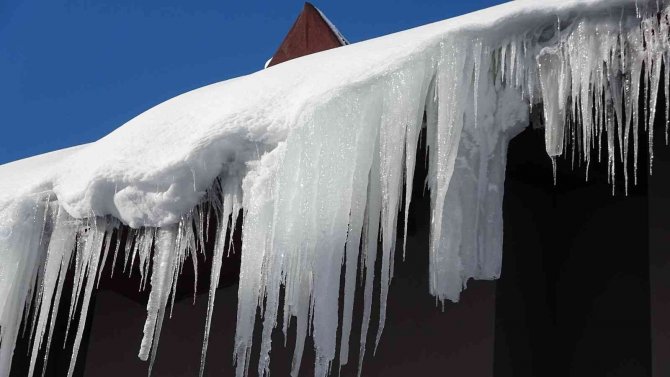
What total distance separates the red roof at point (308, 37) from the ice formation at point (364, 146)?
214 centimetres

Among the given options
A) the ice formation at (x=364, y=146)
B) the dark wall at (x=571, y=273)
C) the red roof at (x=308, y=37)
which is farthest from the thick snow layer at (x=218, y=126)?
the red roof at (x=308, y=37)

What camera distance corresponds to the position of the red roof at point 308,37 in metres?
5.11

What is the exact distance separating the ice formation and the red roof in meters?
2.14

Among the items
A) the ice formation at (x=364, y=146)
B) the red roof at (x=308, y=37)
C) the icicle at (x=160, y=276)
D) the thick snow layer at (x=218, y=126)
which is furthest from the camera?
the red roof at (x=308, y=37)

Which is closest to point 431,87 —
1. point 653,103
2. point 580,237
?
point 653,103

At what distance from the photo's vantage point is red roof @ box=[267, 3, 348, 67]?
5.11m

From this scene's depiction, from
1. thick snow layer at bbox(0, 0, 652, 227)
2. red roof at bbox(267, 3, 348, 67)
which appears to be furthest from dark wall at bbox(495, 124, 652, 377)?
red roof at bbox(267, 3, 348, 67)

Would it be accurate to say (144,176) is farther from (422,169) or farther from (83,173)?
(422,169)

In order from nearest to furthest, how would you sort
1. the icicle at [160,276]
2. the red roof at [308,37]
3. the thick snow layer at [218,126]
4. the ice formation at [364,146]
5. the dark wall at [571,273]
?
the ice formation at [364,146] → the thick snow layer at [218,126] → the icicle at [160,276] → the dark wall at [571,273] → the red roof at [308,37]

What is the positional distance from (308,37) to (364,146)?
2.90 meters

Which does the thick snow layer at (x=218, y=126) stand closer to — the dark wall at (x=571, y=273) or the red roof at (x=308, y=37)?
the dark wall at (x=571, y=273)

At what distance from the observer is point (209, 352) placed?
4.26 meters

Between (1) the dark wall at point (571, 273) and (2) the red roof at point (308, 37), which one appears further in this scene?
(2) the red roof at point (308, 37)

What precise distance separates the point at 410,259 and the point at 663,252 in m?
0.99
